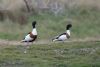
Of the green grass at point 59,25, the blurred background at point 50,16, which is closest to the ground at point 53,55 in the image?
the green grass at point 59,25

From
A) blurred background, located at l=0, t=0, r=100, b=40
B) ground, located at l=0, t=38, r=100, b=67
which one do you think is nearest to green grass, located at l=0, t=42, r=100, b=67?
ground, located at l=0, t=38, r=100, b=67

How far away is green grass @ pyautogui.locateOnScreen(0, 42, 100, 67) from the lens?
633 inches

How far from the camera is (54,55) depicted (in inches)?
723

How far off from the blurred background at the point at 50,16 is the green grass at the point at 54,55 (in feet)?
34.4

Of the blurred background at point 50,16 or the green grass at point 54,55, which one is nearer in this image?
the green grass at point 54,55

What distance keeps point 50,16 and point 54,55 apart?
1759cm

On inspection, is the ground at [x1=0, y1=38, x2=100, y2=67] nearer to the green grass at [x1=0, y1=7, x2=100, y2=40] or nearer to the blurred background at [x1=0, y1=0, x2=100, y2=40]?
the green grass at [x1=0, y1=7, x2=100, y2=40]

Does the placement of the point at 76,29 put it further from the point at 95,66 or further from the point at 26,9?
the point at 95,66

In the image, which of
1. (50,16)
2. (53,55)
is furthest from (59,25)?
(53,55)

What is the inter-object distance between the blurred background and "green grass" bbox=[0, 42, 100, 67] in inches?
413

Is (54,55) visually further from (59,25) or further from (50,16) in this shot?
(50,16)

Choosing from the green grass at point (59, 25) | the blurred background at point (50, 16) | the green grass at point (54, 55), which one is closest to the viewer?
the green grass at point (54, 55)

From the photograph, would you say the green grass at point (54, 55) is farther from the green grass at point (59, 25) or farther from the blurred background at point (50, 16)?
the blurred background at point (50, 16)

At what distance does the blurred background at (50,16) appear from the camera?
3237cm
